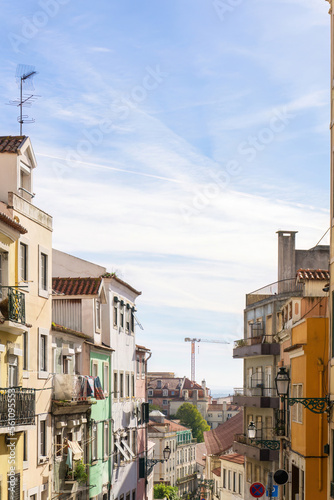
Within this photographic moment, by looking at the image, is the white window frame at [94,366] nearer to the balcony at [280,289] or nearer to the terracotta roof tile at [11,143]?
the balcony at [280,289]

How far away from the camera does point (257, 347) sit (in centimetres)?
4953

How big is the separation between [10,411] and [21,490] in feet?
12.2

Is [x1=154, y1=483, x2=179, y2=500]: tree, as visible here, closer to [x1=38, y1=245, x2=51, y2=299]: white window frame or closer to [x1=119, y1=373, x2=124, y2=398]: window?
[x1=119, y1=373, x2=124, y2=398]: window

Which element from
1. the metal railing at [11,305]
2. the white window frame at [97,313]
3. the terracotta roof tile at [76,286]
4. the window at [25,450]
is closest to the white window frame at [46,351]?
the window at [25,450]

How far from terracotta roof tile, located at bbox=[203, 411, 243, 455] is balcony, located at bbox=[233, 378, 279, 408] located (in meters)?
37.7

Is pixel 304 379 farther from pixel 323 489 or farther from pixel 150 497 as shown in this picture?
pixel 150 497

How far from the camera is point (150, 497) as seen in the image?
63156 millimetres

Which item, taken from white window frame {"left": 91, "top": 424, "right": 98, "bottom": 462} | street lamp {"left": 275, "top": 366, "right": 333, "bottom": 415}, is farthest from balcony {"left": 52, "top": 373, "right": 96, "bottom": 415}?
street lamp {"left": 275, "top": 366, "right": 333, "bottom": 415}

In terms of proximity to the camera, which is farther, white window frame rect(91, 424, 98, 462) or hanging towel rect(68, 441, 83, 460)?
white window frame rect(91, 424, 98, 462)

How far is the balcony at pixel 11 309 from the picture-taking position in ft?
81.4

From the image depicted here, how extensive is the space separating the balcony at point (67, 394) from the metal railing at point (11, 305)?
323 inches

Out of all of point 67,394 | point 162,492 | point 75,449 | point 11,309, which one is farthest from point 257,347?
point 162,492

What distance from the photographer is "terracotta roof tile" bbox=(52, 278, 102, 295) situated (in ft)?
139

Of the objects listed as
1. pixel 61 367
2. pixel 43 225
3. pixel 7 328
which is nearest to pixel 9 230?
pixel 7 328
